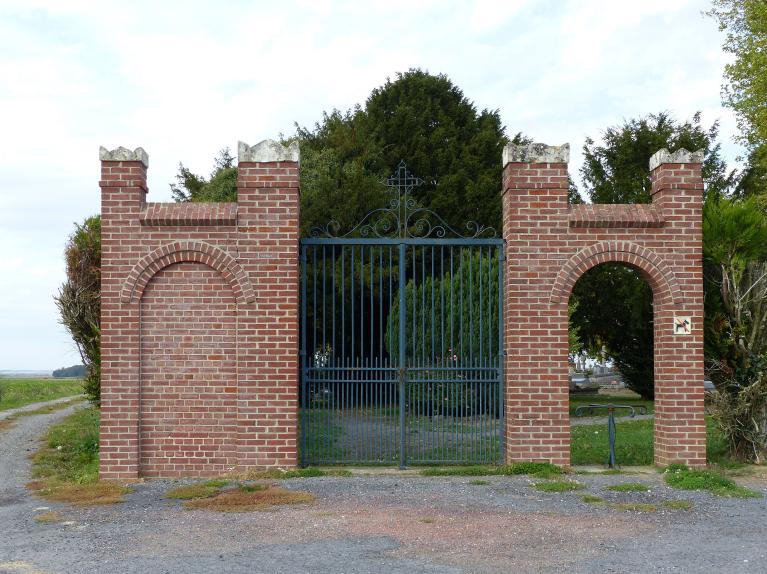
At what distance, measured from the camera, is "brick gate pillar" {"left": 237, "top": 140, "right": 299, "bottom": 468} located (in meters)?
9.93

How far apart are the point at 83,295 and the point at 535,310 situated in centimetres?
776

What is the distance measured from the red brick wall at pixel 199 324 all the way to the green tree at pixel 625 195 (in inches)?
546

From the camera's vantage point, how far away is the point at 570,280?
10.2 m

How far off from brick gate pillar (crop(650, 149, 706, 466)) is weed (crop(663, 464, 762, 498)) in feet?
1.67

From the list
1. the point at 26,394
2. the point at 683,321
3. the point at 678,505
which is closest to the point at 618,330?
the point at 683,321

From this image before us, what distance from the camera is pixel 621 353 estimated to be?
2395 centimetres

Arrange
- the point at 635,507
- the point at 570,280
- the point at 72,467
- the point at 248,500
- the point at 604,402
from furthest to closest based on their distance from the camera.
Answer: the point at 604,402
the point at 72,467
the point at 570,280
the point at 248,500
the point at 635,507

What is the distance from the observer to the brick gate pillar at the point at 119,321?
32.5 feet

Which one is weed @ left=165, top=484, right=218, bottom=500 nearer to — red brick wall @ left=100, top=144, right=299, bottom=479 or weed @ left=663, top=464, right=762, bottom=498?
red brick wall @ left=100, top=144, right=299, bottom=479

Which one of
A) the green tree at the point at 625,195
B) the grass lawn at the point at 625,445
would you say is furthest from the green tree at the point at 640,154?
the grass lawn at the point at 625,445

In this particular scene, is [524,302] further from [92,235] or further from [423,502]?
[92,235]

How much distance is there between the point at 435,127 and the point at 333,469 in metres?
19.6

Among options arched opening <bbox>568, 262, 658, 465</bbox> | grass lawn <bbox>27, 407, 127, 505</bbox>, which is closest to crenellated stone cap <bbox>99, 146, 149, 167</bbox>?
grass lawn <bbox>27, 407, 127, 505</bbox>

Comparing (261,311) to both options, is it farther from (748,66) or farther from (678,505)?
(748,66)
